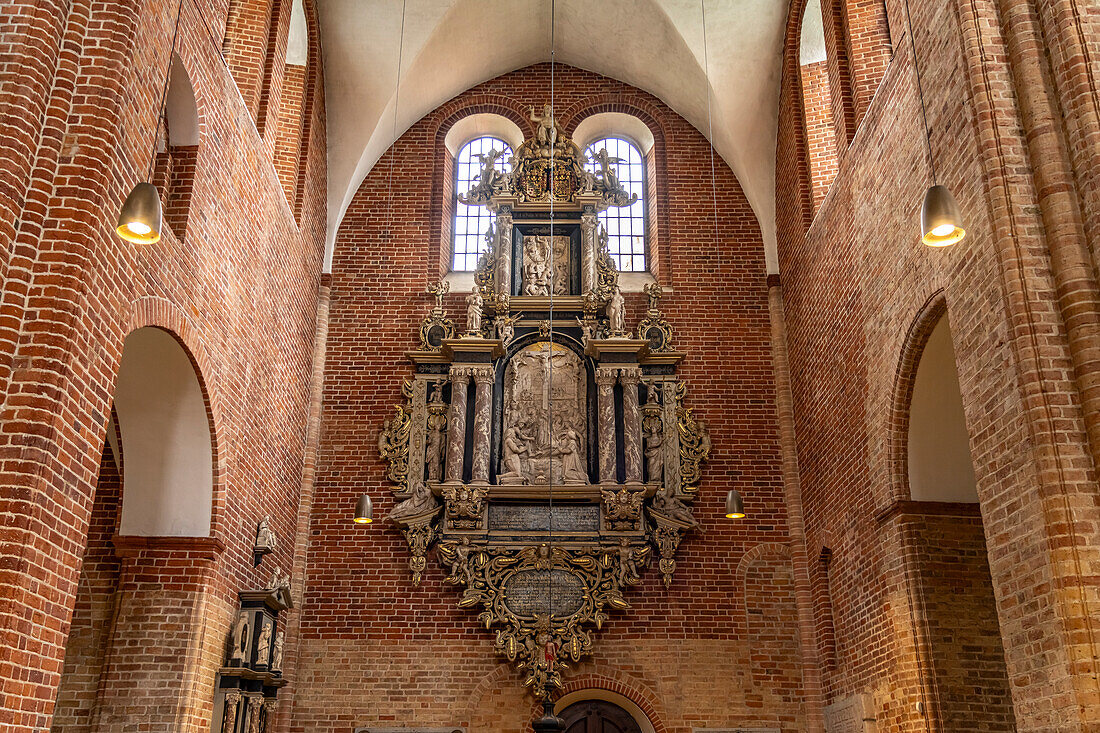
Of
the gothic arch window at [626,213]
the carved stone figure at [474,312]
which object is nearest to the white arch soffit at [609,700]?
the carved stone figure at [474,312]

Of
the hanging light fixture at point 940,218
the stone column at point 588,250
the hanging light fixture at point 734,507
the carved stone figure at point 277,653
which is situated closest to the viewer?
the hanging light fixture at point 940,218

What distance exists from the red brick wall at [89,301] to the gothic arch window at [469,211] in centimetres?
506

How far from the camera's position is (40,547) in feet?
18.6

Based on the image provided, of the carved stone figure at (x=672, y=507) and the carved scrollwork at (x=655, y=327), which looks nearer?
the carved stone figure at (x=672, y=507)

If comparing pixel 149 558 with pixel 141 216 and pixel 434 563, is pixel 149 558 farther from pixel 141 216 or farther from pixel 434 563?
pixel 141 216

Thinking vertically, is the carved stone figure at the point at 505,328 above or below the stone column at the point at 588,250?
below

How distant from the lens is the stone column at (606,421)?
12.5 m

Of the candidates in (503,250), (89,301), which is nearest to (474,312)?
(503,250)

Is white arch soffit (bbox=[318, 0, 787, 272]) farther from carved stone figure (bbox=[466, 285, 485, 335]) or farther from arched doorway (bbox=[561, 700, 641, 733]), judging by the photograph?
arched doorway (bbox=[561, 700, 641, 733])

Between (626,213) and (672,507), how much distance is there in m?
4.76

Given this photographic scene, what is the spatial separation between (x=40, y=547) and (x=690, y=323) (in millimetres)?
9509

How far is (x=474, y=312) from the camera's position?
519 inches

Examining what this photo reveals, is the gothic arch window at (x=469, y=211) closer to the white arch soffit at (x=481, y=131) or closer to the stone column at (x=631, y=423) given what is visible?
the white arch soffit at (x=481, y=131)

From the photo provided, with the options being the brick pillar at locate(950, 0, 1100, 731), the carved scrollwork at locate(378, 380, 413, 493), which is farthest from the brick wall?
the carved scrollwork at locate(378, 380, 413, 493)
